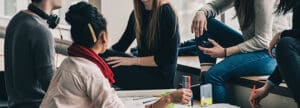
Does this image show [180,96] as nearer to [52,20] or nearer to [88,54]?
[88,54]

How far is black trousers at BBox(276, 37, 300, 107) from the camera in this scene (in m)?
1.76

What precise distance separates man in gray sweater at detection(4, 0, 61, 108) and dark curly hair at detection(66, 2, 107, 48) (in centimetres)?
49

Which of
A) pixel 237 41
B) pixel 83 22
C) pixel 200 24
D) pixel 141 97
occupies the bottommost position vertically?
pixel 141 97

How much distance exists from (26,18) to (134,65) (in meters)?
0.72

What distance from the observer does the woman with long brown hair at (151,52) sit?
246 cm

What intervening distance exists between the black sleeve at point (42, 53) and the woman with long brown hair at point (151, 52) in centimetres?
64

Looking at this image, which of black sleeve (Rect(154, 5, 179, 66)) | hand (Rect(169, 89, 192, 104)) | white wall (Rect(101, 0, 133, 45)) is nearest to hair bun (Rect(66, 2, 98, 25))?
hand (Rect(169, 89, 192, 104))

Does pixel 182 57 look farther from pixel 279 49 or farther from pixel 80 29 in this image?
pixel 80 29

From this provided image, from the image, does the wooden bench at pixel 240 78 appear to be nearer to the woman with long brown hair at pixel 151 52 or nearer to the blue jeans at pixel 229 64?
the blue jeans at pixel 229 64

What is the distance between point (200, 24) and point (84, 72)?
1.10 meters

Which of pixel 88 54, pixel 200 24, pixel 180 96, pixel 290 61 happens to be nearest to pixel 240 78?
pixel 200 24

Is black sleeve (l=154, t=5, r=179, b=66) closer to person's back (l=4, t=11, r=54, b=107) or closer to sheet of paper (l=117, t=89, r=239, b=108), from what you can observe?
sheet of paper (l=117, t=89, r=239, b=108)

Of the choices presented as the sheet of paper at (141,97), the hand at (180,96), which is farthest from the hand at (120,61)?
the hand at (180,96)

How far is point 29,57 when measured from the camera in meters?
2.05
